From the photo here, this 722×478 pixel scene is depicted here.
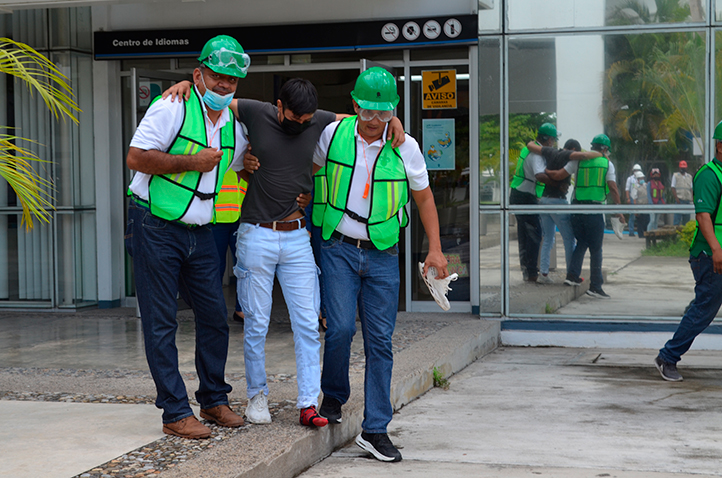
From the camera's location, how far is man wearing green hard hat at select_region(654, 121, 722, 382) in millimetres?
Result: 6426

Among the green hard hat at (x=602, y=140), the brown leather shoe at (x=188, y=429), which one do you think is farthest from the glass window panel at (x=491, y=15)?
the brown leather shoe at (x=188, y=429)

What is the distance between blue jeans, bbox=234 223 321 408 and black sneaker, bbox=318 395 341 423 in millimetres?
168

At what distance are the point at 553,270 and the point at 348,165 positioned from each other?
14.4 ft

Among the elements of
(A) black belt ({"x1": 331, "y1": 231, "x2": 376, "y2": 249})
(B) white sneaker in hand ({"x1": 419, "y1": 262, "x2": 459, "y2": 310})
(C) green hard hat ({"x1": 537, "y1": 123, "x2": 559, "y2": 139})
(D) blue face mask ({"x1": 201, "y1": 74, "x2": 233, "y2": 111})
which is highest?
(C) green hard hat ({"x1": 537, "y1": 123, "x2": 559, "y2": 139})

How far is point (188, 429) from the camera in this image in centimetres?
427

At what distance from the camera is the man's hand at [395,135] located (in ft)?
14.7

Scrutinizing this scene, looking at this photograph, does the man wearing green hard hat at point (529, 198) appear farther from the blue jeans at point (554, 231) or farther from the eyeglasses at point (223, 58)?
the eyeglasses at point (223, 58)

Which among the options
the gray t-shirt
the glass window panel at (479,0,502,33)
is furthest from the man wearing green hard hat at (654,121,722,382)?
the gray t-shirt

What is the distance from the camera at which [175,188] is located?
421 centimetres

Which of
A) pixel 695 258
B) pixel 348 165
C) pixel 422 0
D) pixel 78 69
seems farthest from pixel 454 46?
pixel 348 165

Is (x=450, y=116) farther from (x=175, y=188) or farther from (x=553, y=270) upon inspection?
(x=175, y=188)

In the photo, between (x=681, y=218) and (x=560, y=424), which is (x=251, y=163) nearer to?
(x=560, y=424)

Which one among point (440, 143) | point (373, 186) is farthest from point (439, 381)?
point (440, 143)

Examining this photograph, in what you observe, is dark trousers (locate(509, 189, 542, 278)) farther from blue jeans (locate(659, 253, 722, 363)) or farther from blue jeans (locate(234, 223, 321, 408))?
blue jeans (locate(234, 223, 321, 408))
